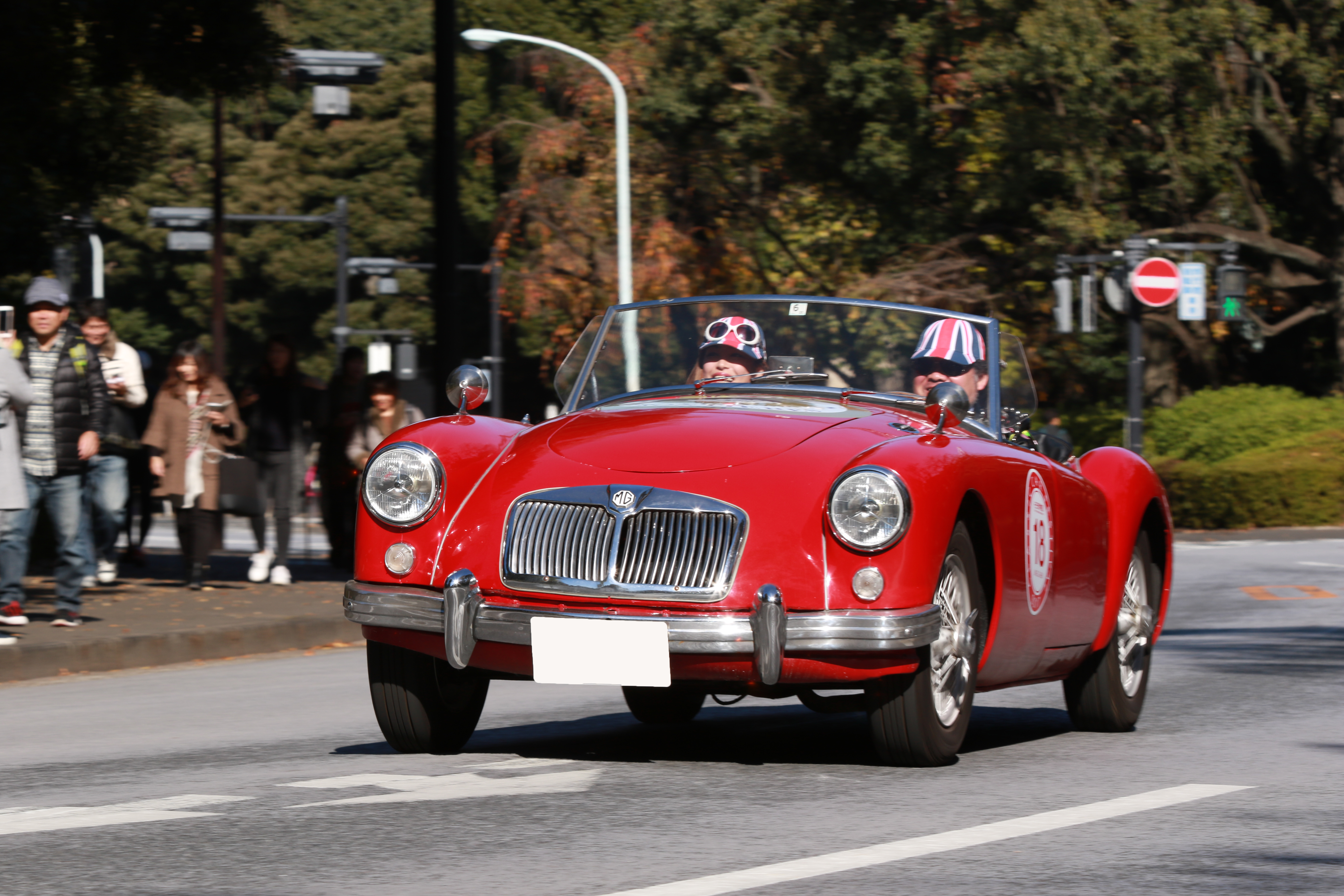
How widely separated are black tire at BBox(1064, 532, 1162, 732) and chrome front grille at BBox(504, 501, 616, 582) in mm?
2500

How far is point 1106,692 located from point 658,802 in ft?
8.93

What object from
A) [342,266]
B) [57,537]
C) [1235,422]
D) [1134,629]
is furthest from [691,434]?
[342,266]

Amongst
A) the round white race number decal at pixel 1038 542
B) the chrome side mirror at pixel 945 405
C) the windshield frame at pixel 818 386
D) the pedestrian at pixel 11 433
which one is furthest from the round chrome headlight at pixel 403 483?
the pedestrian at pixel 11 433

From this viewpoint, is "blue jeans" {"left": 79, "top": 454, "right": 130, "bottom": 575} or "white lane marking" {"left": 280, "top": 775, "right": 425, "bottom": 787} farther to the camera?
"blue jeans" {"left": 79, "top": 454, "right": 130, "bottom": 575}

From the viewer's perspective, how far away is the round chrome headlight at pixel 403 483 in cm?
641

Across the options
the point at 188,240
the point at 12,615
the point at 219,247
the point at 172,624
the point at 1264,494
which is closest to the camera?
the point at 12,615

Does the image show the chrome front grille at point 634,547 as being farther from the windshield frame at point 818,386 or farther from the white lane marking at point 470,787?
the windshield frame at point 818,386

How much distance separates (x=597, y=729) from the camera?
7.70 m

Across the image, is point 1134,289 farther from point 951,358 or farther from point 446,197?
point 951,358

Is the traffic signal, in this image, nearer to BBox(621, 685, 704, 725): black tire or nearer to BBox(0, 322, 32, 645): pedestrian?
BBox(0, 322, 32, 645): pedestrian

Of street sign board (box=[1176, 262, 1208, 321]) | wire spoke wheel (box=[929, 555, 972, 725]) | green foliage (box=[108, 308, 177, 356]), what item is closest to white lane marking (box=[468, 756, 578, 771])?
wire spoke wheel (box=[929, 555, 972, 725])

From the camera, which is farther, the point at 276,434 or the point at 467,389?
the point at 276,434

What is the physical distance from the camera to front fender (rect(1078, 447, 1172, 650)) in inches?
303

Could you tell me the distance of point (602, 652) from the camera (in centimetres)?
591
